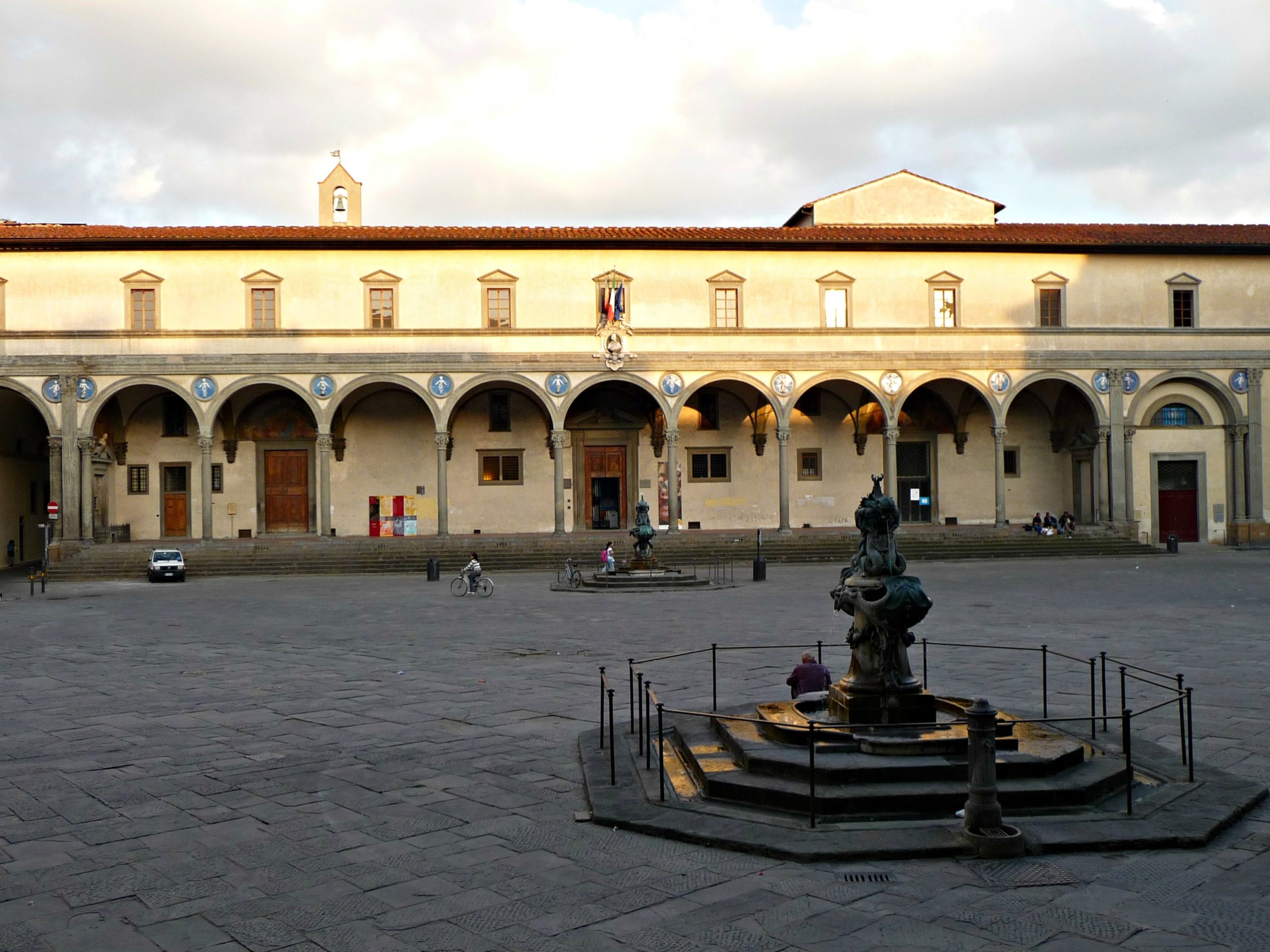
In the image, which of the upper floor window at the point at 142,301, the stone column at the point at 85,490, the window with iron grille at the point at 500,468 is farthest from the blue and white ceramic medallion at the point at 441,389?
the stone column at the point at 85,490

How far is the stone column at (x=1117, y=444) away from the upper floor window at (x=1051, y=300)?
2454mm

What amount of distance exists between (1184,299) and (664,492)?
61.6 ft

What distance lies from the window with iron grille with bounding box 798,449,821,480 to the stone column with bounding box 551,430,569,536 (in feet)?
29.8

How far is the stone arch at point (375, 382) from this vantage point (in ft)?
107

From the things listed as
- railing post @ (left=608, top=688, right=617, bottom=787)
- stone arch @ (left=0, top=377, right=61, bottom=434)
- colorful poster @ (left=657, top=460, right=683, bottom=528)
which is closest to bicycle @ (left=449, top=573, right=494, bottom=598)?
colorful poster @ (left=657, top=460, right=683, bottom=528)

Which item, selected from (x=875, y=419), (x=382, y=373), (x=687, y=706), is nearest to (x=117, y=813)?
(x=687, y=706)

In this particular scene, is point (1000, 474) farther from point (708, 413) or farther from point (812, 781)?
point (812, 781)

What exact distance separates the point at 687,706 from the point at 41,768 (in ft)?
18.1

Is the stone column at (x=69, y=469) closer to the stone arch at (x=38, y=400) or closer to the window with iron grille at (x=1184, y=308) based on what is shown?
the stone arch at (x=38, y=400)

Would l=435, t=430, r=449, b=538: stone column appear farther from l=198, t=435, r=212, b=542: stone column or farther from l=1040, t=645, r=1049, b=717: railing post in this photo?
l=1040, t=645, r=1049, b=717: railing post

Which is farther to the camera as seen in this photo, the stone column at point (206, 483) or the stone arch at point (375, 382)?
the stone arch at point (375, 382)

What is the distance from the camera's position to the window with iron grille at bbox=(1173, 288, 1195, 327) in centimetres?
3466

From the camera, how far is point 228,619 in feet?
60.5

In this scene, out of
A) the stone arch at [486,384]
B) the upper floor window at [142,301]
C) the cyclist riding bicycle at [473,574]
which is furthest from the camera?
the stone arch at [486,384]
